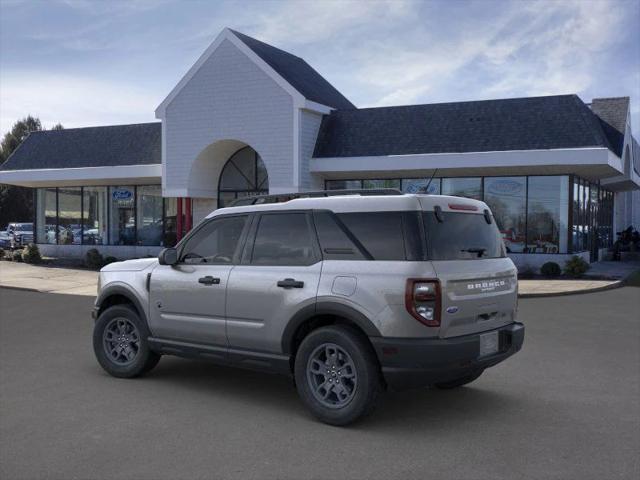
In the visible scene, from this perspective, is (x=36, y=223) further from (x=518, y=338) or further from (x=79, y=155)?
(x=518, y=338)

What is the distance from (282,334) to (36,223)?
2748 centimetres

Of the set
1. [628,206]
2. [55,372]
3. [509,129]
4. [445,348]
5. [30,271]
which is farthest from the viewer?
[628,206]

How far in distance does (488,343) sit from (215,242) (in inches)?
118

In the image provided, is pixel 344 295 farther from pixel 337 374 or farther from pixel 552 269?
pixel 552 269

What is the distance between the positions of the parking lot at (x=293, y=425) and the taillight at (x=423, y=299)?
1011mm

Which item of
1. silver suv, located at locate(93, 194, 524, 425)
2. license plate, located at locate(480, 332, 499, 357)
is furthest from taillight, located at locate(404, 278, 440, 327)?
license plate, located at locate(480, 332, 499, 357)

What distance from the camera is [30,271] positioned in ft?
76.5

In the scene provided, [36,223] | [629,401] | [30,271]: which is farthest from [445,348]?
[36,223]

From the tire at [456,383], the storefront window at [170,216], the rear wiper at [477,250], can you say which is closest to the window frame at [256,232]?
the rear wiper at [477,250]

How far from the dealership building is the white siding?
0.13 feet

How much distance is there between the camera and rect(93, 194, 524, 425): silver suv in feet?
17.7

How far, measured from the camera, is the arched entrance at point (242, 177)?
24.8m

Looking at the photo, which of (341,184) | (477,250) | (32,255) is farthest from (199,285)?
(32,255)

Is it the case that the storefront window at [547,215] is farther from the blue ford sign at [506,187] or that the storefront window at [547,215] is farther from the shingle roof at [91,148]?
the shingle roof at [91,148]
